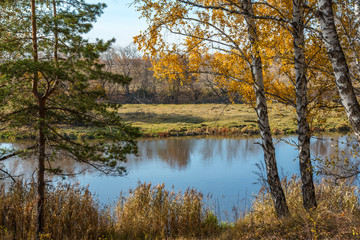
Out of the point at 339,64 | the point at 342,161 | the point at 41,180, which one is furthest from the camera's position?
the point at 342,161

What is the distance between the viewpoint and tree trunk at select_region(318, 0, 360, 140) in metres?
3.41

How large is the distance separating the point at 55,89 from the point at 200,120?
2164cm

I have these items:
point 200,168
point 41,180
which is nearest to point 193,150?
point 200,168

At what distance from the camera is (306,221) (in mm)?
3152

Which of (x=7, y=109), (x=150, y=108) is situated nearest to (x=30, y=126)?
(x=7, y=109)

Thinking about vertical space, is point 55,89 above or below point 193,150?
above

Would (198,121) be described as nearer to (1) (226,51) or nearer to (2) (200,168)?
(2) (200,168)

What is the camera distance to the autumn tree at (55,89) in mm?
5020

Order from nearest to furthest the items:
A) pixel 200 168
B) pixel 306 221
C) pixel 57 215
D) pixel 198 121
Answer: pixel 306 221, pixel 57 215, pixel 200 168, pixel 198 121

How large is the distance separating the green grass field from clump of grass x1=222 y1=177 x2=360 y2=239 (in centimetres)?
1278

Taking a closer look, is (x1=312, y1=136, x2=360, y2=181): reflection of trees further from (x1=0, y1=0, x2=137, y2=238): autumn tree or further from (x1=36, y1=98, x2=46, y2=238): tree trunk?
(x1=36, y1=98, x2=46, y2=238): tree trunk

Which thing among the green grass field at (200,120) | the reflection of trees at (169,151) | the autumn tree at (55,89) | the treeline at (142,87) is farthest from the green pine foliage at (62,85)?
the treeline at (142,87)

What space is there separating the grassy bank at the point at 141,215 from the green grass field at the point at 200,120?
1304cm

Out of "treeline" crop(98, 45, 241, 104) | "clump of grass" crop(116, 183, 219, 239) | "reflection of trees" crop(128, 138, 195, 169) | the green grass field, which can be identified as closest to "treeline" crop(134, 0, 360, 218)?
"clump of grass" crop(116, 183, 219, 239)
